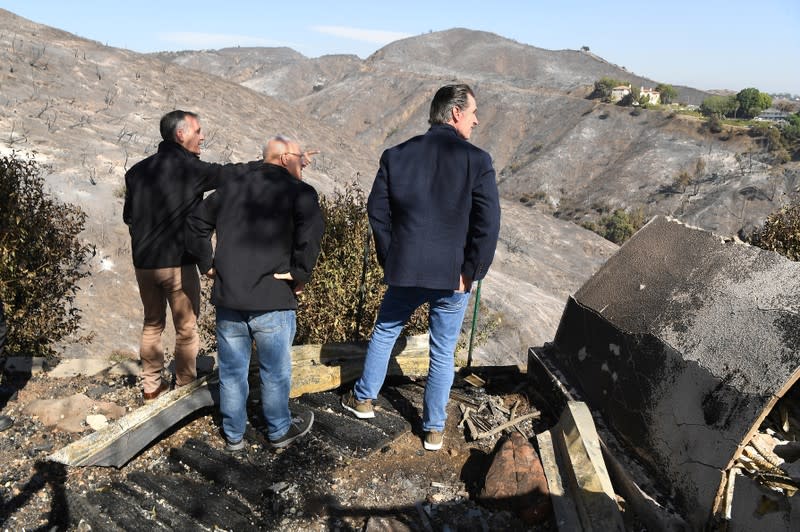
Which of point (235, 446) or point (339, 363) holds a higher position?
point (339, 363)

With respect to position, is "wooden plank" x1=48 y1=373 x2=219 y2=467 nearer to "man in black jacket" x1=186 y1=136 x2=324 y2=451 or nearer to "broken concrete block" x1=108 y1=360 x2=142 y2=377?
"man in black jacket" x1=186 y1=136 x2=324 y2=451

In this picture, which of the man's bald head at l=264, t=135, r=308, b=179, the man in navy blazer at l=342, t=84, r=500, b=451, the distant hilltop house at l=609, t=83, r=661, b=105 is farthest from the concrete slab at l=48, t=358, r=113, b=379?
the distant hilltop house at l=609, t=83, r=661, b=105

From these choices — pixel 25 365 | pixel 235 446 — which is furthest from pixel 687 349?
pixel 25 365

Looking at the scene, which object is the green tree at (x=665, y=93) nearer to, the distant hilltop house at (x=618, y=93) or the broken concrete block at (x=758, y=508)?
the distant hilltop house at (x=618, y=93)

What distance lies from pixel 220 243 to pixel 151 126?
19.9 meters

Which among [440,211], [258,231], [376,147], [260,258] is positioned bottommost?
[376,147]

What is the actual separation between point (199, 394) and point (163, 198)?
1205mm

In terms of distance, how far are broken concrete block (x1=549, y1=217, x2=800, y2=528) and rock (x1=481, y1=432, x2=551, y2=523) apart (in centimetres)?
54

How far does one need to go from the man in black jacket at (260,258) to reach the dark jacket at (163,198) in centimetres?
44

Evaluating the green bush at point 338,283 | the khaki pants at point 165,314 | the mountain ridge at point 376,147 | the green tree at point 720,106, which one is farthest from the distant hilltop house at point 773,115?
the khaki pants at point 165,314

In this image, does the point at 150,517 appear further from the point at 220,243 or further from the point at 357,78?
the point at 357,78

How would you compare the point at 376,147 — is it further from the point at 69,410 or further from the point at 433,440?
the point at 433,440

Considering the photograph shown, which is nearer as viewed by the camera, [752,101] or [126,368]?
[126,368]

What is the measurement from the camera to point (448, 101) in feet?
10.1
